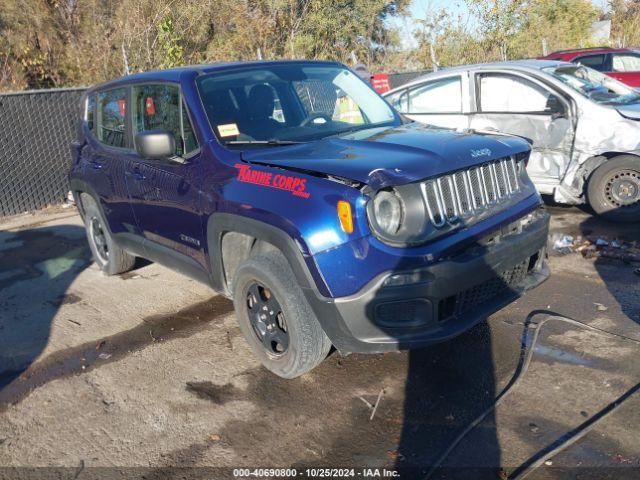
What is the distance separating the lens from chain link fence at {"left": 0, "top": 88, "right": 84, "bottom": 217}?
28.2 feet

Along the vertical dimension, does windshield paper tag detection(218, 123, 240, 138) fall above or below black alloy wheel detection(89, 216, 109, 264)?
above

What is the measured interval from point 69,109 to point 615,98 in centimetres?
744

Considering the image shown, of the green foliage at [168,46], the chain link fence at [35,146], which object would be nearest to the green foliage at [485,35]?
the green foliage at [168,46]

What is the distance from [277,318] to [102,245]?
306cm

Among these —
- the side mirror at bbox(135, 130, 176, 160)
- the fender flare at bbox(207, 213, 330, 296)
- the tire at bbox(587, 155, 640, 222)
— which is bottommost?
the tire at bbox(587, 155, 640, 222)

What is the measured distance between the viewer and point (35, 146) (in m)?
8.87

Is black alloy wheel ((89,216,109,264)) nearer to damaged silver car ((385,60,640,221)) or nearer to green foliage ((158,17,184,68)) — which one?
damaged silver car ((385,60,640,221))

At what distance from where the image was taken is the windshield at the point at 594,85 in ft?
21.8

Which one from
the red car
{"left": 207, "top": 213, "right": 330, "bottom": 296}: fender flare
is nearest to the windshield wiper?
{"left": 207, "top": 213, "right": 330, "bottom": 296}: fender flare

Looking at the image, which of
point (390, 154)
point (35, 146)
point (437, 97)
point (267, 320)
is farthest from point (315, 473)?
point (35, 146)

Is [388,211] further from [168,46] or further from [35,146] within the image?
[168,46]

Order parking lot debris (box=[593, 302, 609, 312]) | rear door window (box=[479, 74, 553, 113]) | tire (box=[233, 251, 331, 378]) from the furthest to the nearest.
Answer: rear door window (box=[479, 74, 553, 113])
parking lot debris (box=[593, 302, 609, 312])
tire (box=[233, 251, 331, 378])

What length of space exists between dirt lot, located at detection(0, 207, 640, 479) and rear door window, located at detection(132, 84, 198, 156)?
1469mm

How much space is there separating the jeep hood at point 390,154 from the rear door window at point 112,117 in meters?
1.80
